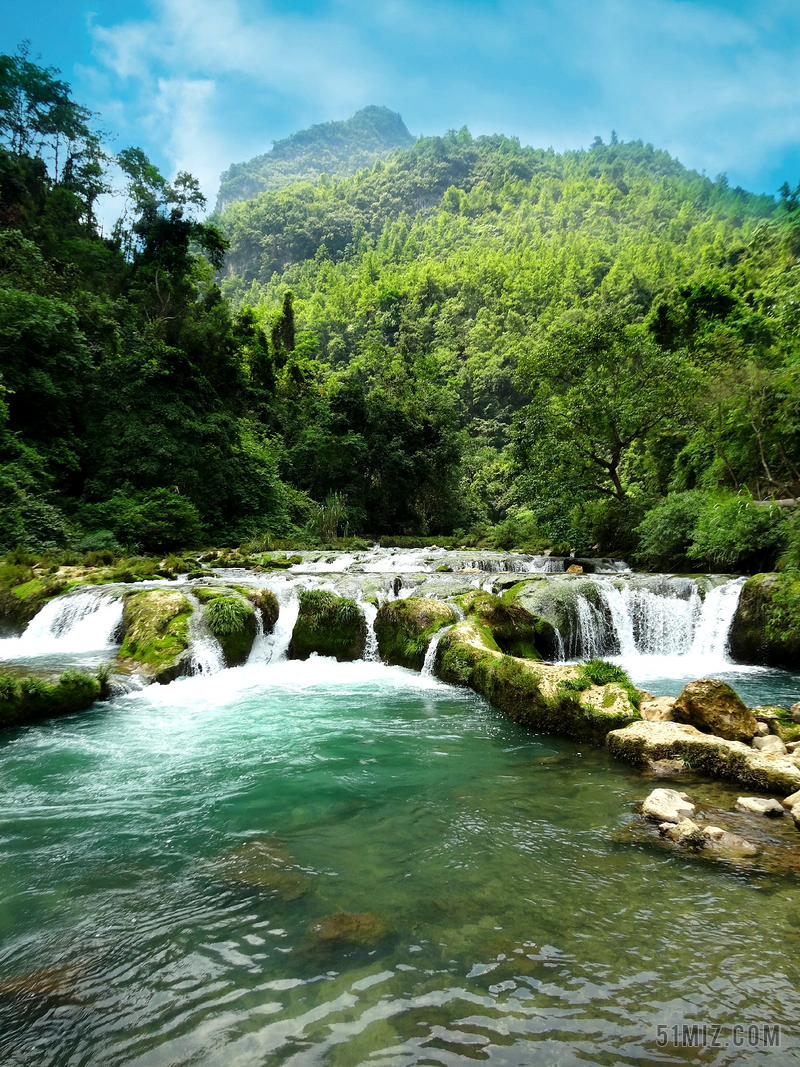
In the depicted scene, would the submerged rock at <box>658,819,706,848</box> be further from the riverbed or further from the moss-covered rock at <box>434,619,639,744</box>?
the moss-covered rock at <box>434,619,639,744</box>

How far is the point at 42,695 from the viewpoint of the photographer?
718 cm

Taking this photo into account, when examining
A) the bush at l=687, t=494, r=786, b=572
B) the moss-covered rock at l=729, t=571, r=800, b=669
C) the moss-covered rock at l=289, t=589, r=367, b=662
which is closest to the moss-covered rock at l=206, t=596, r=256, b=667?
the moss-covered rock at l=289, t=589, r=367, b=662

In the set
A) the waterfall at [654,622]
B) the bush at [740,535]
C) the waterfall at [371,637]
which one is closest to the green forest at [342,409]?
the bush at [740,535]

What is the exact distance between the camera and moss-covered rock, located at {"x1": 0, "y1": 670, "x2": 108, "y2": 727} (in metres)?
6.88

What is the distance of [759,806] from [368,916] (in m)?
3.54

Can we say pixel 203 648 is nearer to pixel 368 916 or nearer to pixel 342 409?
pixel 368 916

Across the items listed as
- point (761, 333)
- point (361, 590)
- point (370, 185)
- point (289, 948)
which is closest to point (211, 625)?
point (361, 590)

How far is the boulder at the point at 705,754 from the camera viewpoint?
505cm

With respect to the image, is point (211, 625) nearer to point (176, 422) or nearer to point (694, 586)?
point (694, 586)

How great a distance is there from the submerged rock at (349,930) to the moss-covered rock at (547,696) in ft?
12.9

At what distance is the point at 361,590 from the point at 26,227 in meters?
25.3

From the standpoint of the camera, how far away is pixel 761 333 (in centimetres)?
1989

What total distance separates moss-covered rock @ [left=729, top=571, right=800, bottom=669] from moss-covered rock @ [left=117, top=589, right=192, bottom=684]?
431 inches

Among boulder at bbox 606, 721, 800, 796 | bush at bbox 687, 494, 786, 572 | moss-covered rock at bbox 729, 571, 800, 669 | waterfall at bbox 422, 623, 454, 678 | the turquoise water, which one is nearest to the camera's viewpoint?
the turquoise water
